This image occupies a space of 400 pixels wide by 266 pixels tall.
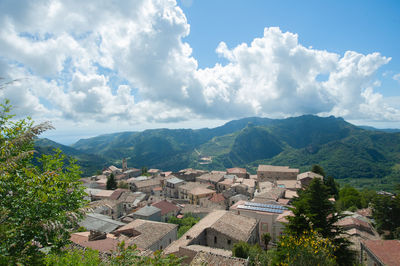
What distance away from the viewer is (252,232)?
27609 millimetres

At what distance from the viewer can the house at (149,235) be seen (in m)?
25.5

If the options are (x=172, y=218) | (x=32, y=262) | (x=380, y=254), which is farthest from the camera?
(x=172, y=218)

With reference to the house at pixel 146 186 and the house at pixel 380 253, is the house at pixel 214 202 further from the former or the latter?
the house at pixel 380 253

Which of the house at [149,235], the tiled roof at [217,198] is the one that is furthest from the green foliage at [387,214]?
the tiled roof at [217,198]

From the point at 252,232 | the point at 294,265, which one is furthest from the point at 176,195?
the point at 294,265

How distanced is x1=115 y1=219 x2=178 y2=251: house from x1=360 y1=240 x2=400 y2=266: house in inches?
839

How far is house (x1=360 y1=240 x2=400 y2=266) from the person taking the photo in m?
18.8

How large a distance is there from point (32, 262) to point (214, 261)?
13.6 m

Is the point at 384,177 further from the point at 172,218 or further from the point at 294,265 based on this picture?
the point at 294,265

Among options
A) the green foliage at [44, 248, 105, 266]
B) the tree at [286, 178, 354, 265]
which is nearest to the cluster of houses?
the green foliage at [44, 248, 105, 266]

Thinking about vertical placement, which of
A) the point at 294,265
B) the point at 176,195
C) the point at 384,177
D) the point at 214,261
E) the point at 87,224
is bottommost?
the point at 384,177

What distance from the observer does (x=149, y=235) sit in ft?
89.4

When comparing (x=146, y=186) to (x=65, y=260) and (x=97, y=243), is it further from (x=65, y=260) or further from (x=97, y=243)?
(x=65, y=260)

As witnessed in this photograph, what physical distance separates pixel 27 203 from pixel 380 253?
26921mm
